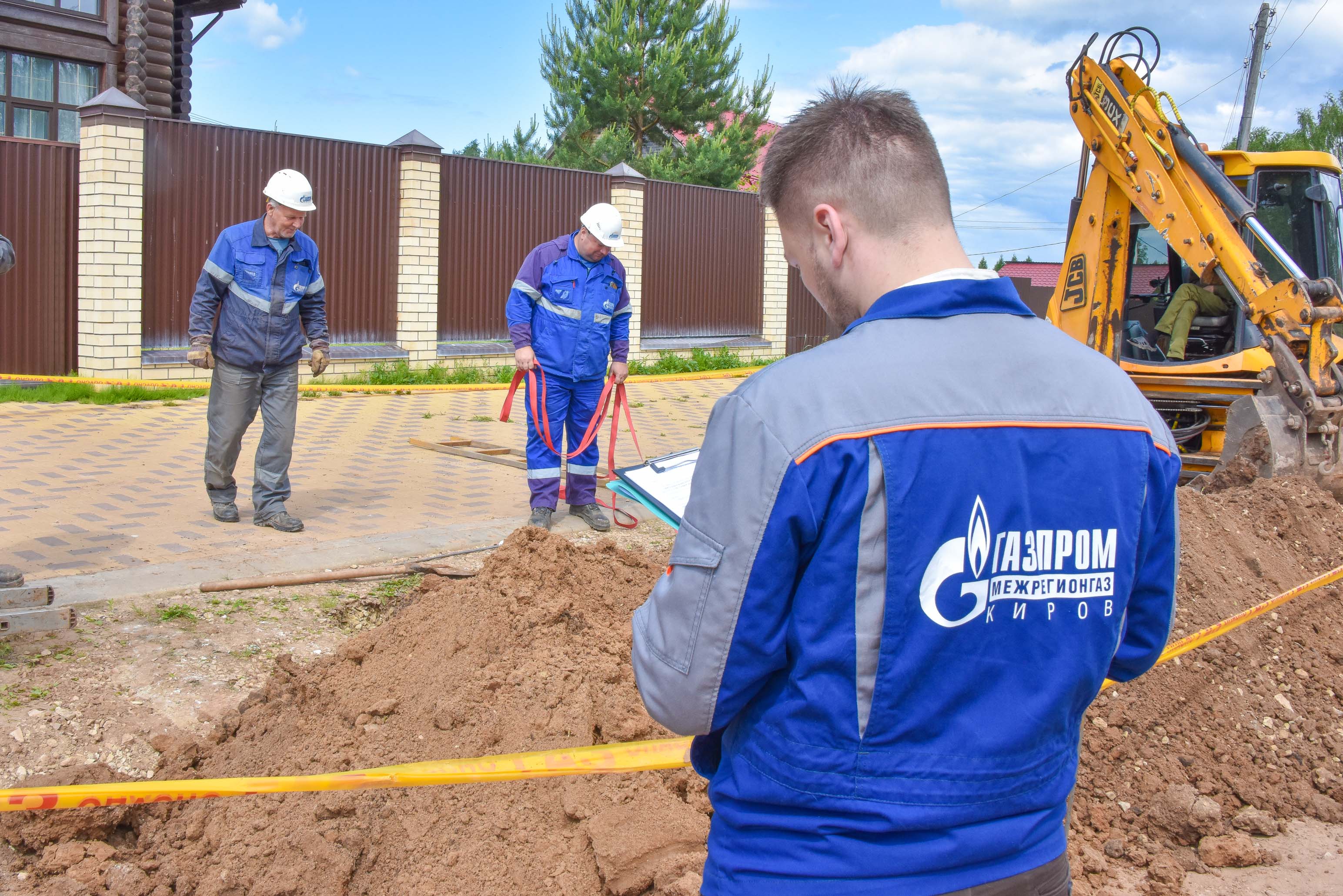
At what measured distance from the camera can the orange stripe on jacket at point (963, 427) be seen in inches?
55.0

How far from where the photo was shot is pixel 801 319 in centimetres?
2175

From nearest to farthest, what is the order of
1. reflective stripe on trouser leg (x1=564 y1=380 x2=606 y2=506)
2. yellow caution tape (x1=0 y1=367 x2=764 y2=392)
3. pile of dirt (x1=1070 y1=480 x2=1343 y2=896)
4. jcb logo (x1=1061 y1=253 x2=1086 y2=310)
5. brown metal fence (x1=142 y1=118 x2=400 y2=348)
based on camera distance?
1. pile of dirt (x1=1070 y1=480 x2=1343 y2=896)
2. reflective stripe on trouser leg (x1=564 y1=380 x2=606 y2=506)
3. jcb logo (x1=1061 y1=253 x2=1086 y2=310)
4. yellow caution tape (x1=0 y1=367 x2=764 y2=392)
5. brown metal fence (x1=142 y1=118 x2=400 y2=348)

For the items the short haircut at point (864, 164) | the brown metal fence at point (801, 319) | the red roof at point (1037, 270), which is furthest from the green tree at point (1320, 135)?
the short haircut at point (864, 164)

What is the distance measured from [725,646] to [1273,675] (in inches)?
177

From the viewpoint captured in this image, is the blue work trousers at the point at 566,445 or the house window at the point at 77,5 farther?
the house window at the point at 77,5

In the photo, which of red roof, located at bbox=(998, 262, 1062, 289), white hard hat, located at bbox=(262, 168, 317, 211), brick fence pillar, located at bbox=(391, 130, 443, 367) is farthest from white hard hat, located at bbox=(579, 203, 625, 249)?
red roof, located at bbox=(998, 262, 1062, 289)

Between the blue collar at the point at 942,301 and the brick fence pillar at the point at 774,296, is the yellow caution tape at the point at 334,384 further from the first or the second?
the blue collar at the point at 942,301

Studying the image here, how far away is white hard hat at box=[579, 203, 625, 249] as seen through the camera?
22.8 ft

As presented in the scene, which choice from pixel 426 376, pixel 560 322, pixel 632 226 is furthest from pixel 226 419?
pixel 632 226

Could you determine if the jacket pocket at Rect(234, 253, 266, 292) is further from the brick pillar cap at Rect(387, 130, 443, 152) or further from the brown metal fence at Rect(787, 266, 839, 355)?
the brown metal fence at Rect(787, 266, 839, 355)

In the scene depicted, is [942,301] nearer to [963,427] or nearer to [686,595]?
[963,427]

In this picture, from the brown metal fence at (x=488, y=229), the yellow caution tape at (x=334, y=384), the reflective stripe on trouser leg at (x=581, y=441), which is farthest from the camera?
the brown metal fence at (x=488, y=229)

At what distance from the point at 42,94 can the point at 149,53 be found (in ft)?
5.86

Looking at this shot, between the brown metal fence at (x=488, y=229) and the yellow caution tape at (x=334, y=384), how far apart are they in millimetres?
1229
